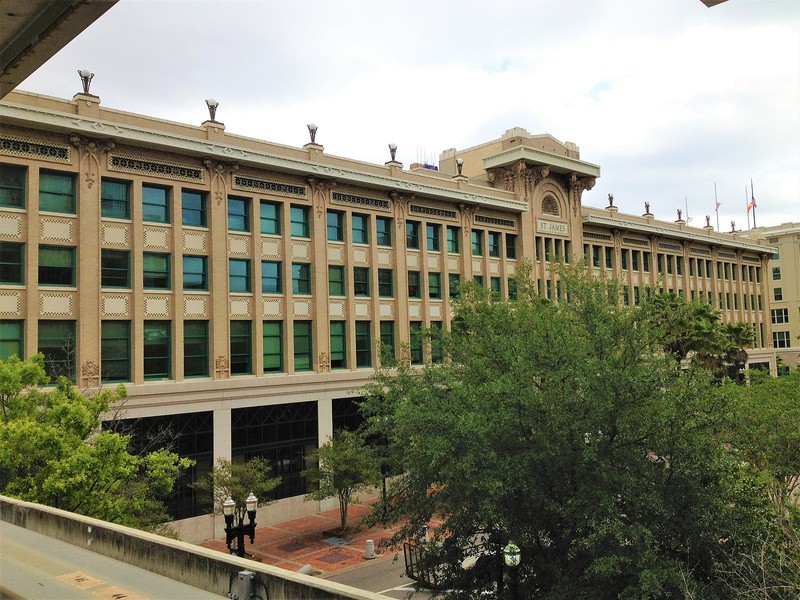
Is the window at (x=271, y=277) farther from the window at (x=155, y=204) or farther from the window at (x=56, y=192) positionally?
the window at (x=56, y=192)

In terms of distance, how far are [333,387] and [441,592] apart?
20588mm

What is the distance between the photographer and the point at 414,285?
4225 cm

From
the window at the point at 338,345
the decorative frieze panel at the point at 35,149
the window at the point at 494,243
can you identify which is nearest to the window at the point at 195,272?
the decorative frieze panel at the point at 35,149

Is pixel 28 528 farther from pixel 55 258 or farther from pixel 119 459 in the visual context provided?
pixel 55 258

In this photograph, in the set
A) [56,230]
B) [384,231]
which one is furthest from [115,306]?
[384,231]

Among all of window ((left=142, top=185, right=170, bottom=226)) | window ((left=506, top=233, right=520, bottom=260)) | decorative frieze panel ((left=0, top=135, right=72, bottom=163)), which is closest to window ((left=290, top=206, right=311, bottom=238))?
window ((left=142, top=185, right=170, bottom=226))

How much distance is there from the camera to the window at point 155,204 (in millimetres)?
30984

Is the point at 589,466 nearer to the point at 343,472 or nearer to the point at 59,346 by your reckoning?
the point at 343,472

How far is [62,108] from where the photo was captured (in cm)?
2866

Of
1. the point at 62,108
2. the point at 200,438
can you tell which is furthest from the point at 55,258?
the point at 200,438

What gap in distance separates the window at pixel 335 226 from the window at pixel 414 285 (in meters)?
5.75

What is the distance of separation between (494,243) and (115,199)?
25940mm

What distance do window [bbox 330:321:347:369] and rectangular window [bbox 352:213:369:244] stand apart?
5.02m

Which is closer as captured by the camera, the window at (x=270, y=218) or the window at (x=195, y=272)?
the window at (x=195, y=272)
